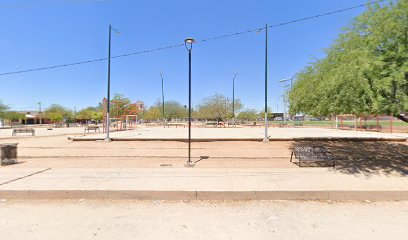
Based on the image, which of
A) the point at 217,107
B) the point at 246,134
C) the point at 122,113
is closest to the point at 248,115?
the point at 217,107

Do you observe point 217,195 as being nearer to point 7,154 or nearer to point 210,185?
point 210,185

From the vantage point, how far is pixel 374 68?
5.98 meters

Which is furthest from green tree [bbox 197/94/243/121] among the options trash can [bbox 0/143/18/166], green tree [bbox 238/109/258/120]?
trash can [bbox 0/143/18/166]

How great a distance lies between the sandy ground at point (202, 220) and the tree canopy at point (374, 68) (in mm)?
Result: 2753

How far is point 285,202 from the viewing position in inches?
197

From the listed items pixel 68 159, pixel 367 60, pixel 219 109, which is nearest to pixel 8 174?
pixel 68 159

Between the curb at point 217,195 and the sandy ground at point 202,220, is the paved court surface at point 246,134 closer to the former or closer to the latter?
the curb at point 217,195

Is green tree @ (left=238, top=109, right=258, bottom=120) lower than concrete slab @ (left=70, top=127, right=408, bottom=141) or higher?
higher

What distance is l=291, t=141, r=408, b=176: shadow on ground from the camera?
7484 mm

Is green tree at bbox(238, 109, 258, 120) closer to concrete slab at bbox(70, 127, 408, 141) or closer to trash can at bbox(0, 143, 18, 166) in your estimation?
concrete slab at bbox(70, 127, 408, 141)

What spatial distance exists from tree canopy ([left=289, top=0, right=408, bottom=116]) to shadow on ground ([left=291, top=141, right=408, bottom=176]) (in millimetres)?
2270

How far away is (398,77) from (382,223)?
384 cm

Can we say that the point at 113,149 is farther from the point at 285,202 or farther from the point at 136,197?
the point at 285,202

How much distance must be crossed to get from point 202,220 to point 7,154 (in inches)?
362
